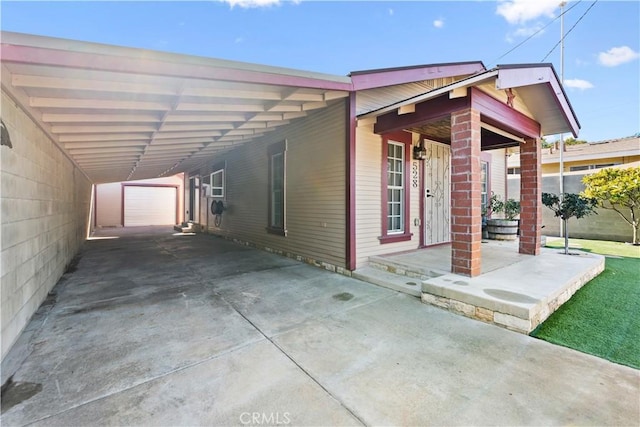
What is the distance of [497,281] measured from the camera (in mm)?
3572

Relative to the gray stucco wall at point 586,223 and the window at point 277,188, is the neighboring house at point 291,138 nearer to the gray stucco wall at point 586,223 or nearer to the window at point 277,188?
the window at point 277,188

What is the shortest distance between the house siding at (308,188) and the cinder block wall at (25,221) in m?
3.97

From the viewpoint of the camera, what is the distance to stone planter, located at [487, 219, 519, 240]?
7207mm

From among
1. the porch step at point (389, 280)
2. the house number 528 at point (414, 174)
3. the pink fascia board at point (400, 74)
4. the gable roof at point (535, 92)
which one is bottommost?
the porch step at point (389, 280)

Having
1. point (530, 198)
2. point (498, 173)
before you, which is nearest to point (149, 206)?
point (498, 173)

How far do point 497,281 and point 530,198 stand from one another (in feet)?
9.00

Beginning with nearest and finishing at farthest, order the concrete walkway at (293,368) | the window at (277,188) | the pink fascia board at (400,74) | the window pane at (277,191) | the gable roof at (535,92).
Result: the concrete walkway at (293,368) < the gable roof at (535,92) < the pink fascia board at (400,74) < the window at (277,188) < the window pane at (277,191)

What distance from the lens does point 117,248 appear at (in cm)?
838

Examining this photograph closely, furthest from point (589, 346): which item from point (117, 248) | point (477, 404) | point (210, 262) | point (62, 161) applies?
point (117, 248)

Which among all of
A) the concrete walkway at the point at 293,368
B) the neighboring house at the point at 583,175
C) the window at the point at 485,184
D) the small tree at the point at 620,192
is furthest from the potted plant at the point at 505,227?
the concrete walkway at the point at 293,368

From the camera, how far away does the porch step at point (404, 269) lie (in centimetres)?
417

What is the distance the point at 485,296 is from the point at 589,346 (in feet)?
2.84

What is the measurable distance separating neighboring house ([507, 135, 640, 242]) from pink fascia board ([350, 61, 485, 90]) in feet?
23.0

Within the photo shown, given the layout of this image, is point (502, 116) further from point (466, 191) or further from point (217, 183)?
point (217, 183)
